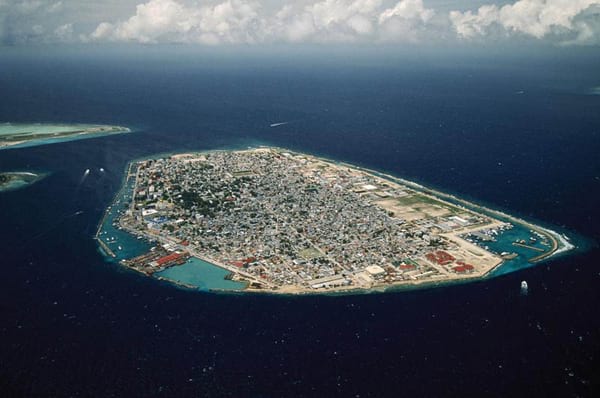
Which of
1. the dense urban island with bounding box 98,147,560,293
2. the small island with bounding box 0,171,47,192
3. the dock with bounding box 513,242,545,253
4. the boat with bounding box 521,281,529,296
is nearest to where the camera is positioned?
the boat with bounding box 521,281,529,296

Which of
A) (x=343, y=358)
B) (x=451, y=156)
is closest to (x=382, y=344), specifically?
(x=343, y=358)

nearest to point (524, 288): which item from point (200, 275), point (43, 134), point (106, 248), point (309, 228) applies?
point (309, 228)

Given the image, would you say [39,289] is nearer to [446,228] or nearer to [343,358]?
[343,358]

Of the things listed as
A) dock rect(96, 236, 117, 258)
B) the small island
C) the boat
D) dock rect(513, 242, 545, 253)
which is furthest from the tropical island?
the boat

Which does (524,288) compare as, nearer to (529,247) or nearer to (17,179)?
(529,247)

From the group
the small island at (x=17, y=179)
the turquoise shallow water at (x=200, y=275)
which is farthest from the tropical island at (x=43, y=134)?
the turquoise shallow water at (x=200, y=275)

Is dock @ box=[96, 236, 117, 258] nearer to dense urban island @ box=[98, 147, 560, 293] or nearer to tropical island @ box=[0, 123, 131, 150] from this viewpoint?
dense urban island @ box=[98, 147, 560, 293]
